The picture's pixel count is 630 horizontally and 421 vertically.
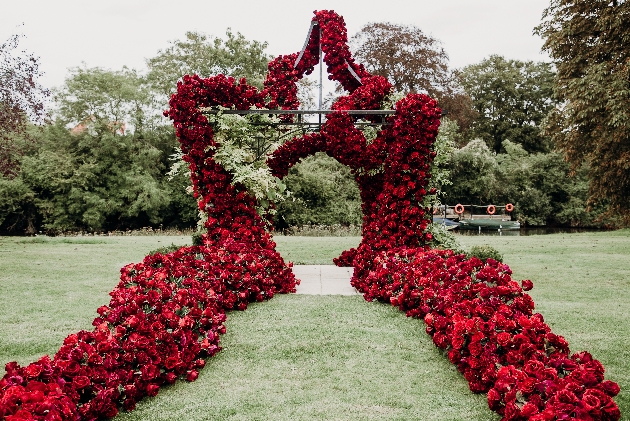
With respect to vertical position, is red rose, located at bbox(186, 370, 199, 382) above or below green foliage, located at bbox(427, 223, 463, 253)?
below

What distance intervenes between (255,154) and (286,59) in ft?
5.51

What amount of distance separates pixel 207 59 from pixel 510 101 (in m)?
24.7

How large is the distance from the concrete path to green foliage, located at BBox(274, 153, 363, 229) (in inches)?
587

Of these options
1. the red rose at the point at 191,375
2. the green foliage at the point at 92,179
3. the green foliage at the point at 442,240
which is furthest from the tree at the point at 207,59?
the red rose at the point at 191,375

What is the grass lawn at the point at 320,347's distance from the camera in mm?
3711

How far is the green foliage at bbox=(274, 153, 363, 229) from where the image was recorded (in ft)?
83.1

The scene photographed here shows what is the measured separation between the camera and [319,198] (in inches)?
1015

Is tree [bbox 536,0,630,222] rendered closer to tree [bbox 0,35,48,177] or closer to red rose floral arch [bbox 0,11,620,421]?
red rose floral arch [bbox 0,11,620,421]

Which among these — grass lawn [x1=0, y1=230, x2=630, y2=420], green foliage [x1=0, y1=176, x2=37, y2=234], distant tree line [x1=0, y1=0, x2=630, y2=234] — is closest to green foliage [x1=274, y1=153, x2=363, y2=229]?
distant tree line [x1=0, y1=0, x2=630, y2=234]

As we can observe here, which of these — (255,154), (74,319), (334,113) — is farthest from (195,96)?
(74,319)

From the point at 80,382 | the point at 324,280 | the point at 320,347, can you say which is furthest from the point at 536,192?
the point at 80,382

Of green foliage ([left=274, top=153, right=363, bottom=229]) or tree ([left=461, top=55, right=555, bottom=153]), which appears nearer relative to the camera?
green foliage ([left=274, top=153, right=363, bottom=229])

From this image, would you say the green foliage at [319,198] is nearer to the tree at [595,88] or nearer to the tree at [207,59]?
the tree at [207,59]

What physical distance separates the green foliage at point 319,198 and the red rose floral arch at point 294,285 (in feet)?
49.2
